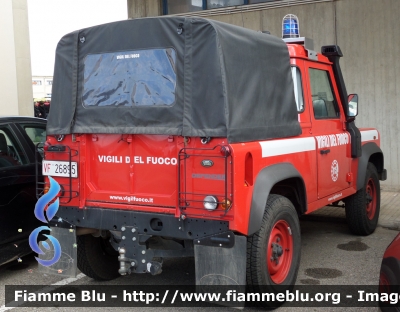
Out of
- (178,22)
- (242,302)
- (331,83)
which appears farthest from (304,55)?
(242,302)

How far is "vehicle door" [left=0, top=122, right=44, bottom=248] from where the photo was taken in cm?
576

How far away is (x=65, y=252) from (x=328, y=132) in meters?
3.15

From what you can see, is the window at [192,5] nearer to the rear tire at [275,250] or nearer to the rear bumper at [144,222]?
the rear tire at [275,250]

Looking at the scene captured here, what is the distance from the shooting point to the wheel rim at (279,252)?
472cm

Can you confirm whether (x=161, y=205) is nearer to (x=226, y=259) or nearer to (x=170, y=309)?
(x=226, y=259)

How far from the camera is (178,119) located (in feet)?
14.8

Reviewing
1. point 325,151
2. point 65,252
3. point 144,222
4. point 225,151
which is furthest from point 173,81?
point 325,151

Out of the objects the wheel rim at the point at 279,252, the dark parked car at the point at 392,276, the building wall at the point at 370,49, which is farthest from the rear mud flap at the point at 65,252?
the building wall at the point at 370,49

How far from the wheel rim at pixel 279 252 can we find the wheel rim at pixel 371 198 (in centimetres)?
277

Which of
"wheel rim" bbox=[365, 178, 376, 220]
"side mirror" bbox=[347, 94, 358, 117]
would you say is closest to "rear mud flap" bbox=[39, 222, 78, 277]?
"side mirror" bbox=[347, 94, 358, 117]

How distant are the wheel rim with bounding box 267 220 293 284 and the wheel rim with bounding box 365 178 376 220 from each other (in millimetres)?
2769

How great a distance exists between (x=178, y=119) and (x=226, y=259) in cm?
122

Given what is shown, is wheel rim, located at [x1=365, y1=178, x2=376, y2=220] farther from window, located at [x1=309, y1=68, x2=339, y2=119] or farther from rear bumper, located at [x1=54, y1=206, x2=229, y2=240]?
rear bumper, located at [x1=54, y1=206, x2=229, y2=240]

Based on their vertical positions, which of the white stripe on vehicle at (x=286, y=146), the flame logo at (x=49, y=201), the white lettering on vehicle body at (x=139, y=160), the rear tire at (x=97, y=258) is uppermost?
the white stripe on vehicle at (x=286, y=146)
